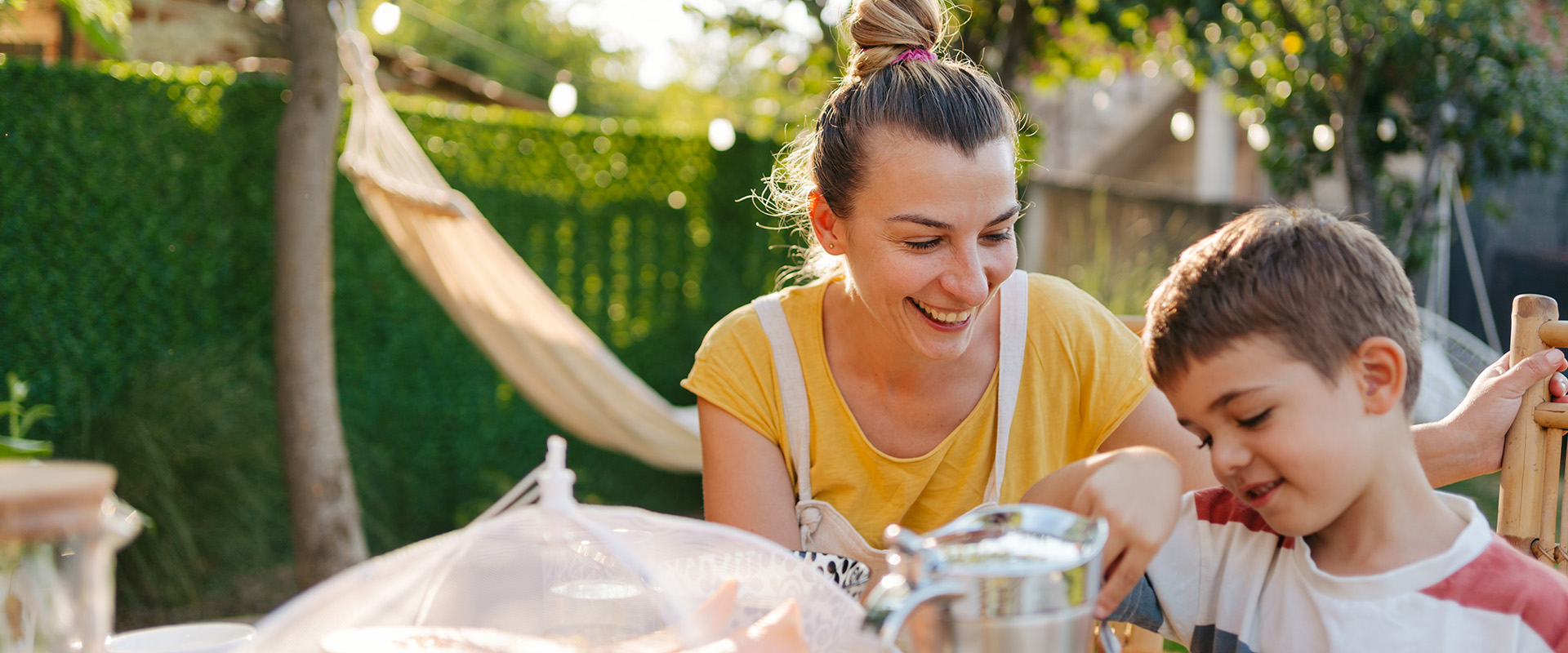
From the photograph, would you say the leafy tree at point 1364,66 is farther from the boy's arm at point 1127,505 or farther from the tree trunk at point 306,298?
the boy's arm at point 1127,505

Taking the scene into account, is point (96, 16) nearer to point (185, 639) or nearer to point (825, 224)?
point (825, 224)

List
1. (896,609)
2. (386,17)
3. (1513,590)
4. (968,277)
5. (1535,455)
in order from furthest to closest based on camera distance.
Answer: (386,17) < (968,277) < (1535,455) < (1513,590) < (896,609)

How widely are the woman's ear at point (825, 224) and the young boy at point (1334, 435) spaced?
27.4 inches

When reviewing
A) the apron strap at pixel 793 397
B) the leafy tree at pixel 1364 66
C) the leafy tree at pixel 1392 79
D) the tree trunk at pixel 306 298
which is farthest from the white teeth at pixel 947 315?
the leafy tree at pixel 1392 79

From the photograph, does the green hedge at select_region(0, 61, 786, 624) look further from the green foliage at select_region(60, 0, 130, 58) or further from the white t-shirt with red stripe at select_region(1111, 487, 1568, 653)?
the white t-shirt with red stripe at select_region(1111, 487, 1568, 653)

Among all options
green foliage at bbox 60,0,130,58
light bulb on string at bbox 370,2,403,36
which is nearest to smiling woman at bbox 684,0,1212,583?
green foliage at bbox 60,0,130,58

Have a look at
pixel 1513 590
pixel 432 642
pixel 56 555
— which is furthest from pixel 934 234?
pixel 56 555

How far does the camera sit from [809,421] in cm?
168

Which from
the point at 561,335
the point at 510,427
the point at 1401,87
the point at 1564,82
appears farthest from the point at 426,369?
the point at 1564,82

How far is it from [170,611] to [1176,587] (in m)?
3.33

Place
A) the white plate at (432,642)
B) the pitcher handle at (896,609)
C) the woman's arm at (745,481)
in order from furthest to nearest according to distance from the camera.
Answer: the woman's arm at (745,481) → the white plate at (432,642) → the pitcher handle at (896,609)

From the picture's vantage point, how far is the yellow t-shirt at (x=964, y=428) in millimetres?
1641

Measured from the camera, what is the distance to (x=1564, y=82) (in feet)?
16.8

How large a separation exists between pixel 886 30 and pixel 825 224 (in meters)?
0.31
